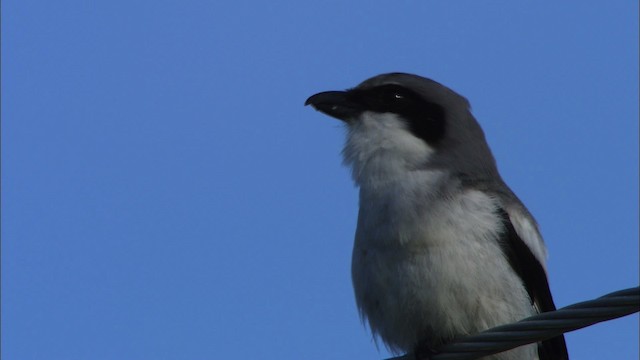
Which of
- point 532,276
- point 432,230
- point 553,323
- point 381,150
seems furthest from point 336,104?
point 553,323

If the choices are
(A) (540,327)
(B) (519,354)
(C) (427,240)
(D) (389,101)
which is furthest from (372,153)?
(A) (540,327)

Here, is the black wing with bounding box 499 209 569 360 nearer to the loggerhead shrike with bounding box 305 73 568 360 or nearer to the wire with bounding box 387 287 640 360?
the loggerhead shrike with bounding box 305 73 568 360

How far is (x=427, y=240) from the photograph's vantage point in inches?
271

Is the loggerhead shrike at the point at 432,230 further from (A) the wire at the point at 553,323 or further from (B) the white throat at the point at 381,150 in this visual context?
(A) the wire at the point at 553,323

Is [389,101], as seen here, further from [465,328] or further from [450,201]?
[465,328]

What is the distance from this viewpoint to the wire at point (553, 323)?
4523 millimetres

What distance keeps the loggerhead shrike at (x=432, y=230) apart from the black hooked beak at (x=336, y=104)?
11mm

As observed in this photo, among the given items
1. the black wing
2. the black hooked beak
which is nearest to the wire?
the black wing

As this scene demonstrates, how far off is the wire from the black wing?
1.88m

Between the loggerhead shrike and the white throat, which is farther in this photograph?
the white throat

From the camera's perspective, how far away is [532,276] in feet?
24.7

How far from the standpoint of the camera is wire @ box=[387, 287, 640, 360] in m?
4.52

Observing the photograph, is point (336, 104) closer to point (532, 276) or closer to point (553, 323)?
point (532, 276)

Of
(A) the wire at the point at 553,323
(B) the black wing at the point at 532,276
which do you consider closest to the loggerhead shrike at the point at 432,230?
(B) the black wing at the point at 532,276
